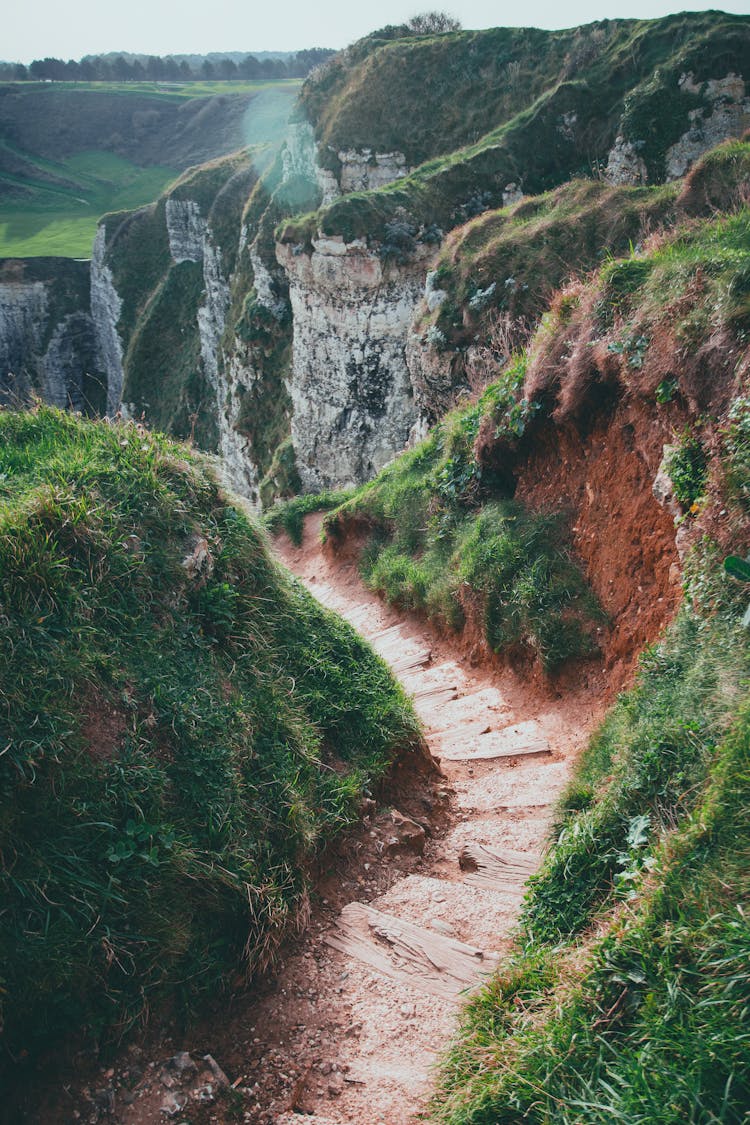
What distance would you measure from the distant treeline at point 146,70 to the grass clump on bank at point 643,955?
12735 cm

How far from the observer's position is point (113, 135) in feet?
290

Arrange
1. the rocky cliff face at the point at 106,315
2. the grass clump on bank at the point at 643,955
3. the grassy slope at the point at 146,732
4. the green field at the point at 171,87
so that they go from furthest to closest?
the green field at the point at 171,87 < the rocky cliff face at the point at 106,315 < the grassy slope at the point at 146,732 < the grass clump on bank at the point at 643,955

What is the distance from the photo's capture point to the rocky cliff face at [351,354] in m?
23.1

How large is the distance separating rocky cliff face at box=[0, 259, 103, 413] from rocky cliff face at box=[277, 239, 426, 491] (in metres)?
30.9

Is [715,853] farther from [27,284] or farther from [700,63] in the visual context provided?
[27,284]

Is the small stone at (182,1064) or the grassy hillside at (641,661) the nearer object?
the grassy hillside at (641,661)

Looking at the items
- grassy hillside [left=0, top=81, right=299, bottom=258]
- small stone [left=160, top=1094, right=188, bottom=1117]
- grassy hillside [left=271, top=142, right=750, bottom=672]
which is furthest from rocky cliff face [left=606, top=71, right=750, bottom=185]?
grassy hillside [left=0, top=81, right=299, bottom=258]

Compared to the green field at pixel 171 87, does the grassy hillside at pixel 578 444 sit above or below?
below

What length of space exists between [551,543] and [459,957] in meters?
5.22

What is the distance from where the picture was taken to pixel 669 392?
6.36 m

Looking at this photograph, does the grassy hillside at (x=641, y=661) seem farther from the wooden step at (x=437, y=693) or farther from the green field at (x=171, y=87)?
the green field at (x=171, y=87)

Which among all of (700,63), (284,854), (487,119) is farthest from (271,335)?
(284,854)

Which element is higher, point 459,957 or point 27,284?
point 27,284

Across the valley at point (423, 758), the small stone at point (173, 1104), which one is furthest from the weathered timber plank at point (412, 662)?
the small stone at point (173, 1104)
